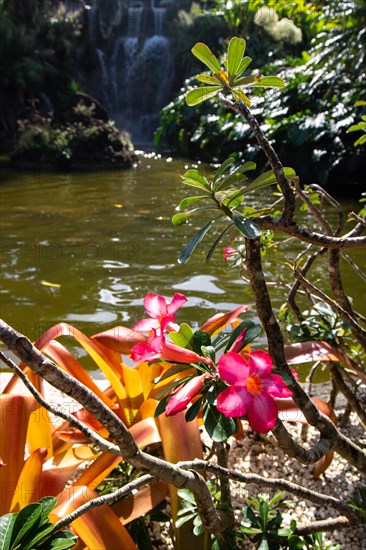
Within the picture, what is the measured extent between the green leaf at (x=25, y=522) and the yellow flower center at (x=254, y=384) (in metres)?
0.30

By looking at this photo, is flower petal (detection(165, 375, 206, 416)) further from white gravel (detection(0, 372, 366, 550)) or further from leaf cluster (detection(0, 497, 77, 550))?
white gravel (detection(0, 372, 366, 550))

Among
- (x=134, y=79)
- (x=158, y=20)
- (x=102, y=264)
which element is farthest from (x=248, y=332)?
(x=158, y=20)

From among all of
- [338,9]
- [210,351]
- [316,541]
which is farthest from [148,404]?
[338,9]

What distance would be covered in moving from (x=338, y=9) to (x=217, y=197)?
9.69m

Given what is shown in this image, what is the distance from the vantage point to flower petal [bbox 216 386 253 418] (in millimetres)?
672

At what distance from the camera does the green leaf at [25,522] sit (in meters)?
0.67

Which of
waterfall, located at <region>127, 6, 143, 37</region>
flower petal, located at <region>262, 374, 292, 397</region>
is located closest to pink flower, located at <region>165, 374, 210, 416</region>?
flower petal, located at <region>262, 374, 292, 397</region>

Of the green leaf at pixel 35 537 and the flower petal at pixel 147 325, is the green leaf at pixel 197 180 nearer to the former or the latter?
Result: the flower petal at pixel 147 325

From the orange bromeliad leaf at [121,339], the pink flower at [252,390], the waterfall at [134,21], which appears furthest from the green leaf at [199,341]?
the waterfall at [134,21]

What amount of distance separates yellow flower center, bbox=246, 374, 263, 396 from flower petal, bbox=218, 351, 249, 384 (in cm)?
1

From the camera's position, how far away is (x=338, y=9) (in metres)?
9.12

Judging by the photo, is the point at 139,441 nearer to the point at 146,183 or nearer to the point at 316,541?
the point at 316,541

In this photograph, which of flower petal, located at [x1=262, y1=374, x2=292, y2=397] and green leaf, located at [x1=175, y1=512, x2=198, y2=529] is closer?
flower petal, located at [x1=262, y1=374, x2=292, y2=397]

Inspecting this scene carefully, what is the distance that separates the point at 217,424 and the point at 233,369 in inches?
4.7
